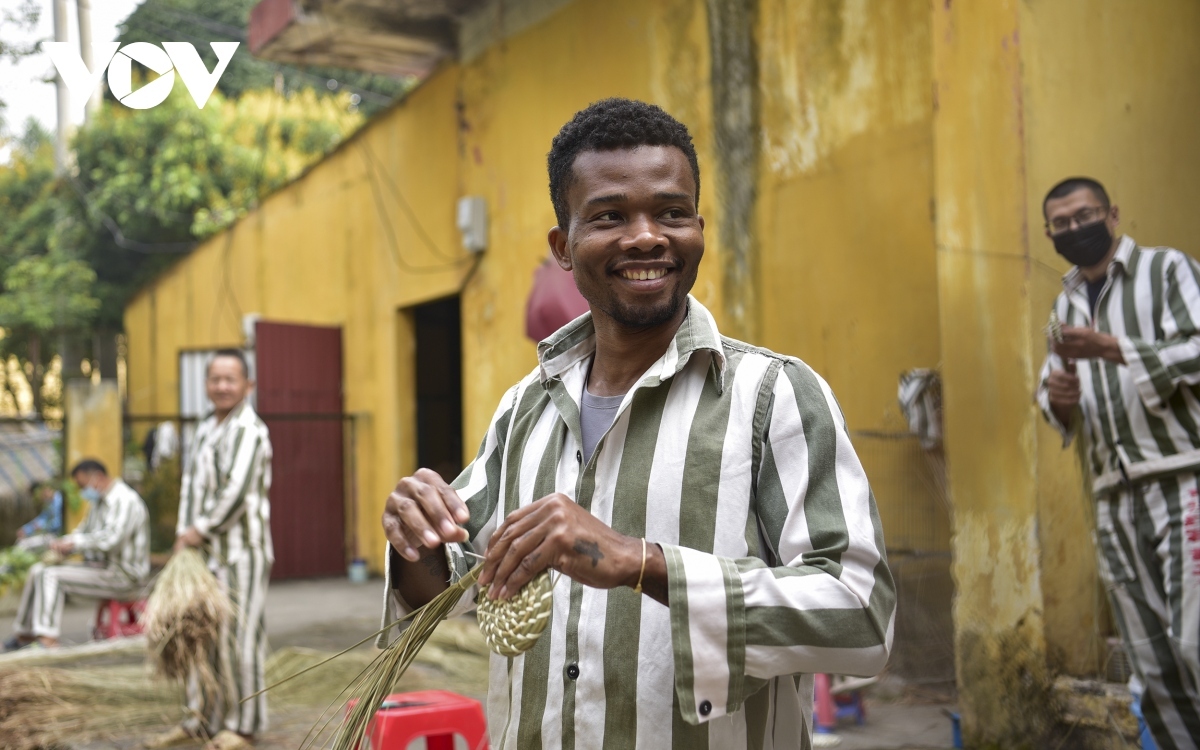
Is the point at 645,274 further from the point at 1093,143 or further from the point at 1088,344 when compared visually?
the point at 1093,143

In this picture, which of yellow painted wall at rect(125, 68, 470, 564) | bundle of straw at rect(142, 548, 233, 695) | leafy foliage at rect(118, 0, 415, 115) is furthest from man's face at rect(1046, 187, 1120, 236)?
leafy foliage at rect(118, 0, 415, 115)

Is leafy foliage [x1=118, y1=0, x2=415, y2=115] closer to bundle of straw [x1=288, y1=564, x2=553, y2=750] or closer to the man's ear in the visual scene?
the man's ear

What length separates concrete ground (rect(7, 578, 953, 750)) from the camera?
443 cm

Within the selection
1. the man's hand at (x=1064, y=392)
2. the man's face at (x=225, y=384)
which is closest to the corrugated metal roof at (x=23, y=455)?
the man's face at (x=225, y=384)

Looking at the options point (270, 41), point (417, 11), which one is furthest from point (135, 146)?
point (417, 11)

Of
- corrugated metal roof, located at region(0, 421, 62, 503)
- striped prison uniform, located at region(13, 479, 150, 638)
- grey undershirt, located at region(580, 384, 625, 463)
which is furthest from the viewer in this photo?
corrugated metal roof, located at region(0, 421, 62, 503)

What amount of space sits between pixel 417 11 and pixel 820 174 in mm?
4251

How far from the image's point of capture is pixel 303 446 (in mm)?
10219

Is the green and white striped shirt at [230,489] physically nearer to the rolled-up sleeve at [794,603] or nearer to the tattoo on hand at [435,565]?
the tattoo on hand at [435,565]

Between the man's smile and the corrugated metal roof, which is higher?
the man's smile

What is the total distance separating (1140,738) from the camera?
11.8 ft

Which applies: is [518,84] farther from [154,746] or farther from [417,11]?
[154,746]

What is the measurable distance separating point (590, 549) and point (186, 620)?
383 cm

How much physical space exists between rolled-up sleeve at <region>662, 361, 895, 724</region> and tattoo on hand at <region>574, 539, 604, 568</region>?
96 millimetres
